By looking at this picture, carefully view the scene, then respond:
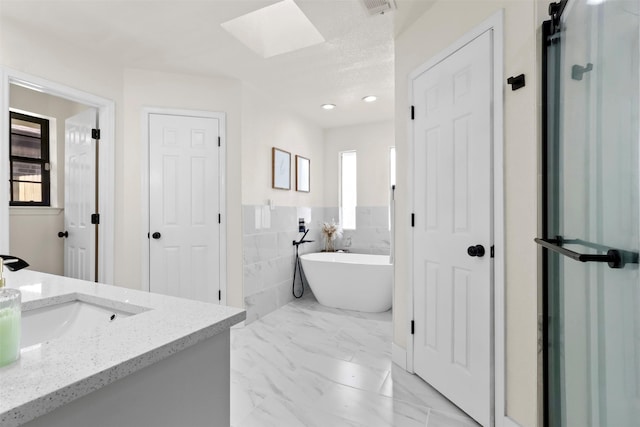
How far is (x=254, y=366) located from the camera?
2.42 m

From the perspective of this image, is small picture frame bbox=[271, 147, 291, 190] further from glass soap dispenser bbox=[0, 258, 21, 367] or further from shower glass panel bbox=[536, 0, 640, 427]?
glass soap dispenser bbox=[0, 258, 21, 367]

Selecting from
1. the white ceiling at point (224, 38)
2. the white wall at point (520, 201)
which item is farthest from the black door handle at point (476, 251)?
the white ceiling at point (224, 38)

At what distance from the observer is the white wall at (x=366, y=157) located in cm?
465

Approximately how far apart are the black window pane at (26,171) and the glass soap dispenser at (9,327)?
12.6 feet

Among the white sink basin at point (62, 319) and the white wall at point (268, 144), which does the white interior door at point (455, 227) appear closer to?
the white sink basin at point (62, 319)

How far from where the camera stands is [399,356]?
2.42 metres


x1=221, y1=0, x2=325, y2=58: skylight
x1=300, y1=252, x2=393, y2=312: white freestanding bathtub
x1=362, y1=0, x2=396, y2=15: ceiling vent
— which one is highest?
x1=221, y1=0, x2=325, y2=58: skylight

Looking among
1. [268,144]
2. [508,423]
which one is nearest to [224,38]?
[268,144]

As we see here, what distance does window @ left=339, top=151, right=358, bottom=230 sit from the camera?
4902mm

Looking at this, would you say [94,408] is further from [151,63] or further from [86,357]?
[151,63]

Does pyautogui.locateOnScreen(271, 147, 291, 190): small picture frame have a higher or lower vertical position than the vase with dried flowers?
higher

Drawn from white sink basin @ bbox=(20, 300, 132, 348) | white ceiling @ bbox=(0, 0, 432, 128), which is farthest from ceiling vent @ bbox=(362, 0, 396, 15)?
white sink basin @ bbox=(20, 300, 132, 348)

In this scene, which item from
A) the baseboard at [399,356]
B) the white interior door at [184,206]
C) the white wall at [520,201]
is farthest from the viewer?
the white interior door at [184,206]

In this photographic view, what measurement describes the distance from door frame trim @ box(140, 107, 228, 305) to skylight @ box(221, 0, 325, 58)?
0.85 metres
